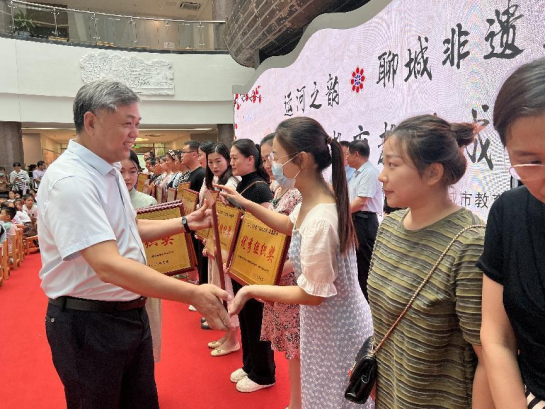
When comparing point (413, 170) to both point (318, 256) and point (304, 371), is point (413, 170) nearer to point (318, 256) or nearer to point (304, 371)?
point (318, 256)

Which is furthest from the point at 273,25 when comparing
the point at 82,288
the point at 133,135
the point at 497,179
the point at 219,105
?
the point at 219,105

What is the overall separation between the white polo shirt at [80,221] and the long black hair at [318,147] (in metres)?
0.67

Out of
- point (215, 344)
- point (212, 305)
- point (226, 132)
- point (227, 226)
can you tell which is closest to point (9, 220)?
point (215, 344)

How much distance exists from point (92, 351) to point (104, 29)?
11314 mm

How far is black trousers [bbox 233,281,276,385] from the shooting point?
2424mm

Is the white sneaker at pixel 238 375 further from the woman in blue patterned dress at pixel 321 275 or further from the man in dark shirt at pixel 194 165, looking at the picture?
the man in dark shirt at pixel 194 165

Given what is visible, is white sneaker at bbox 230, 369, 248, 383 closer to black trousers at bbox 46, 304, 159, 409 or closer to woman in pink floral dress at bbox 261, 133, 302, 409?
woman in pink floral dress at bbox 261, 133, 302, 409

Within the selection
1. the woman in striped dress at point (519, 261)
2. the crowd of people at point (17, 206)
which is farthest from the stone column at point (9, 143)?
the woman in striped dress at point (519, 261)

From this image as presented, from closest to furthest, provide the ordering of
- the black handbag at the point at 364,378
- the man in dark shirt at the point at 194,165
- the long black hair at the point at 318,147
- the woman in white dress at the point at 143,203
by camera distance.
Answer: the black handbag at the point at 364,378
the long black hair at the point at 318,147
the woman in white dress at the point at 143,203
the man in dark shirt at the point at 194,165

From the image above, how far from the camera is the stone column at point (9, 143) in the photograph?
1009 cm

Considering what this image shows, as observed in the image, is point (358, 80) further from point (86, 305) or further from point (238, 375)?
point (86, 305)

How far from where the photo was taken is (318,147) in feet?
5.08

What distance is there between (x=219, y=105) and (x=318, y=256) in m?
11.1

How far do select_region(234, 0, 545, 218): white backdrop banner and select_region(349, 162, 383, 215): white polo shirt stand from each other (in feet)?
0.33
